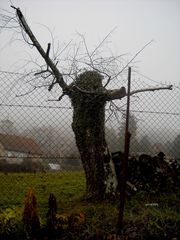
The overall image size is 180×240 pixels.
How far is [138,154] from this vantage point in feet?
19.3

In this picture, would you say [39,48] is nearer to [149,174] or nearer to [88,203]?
[88,203]

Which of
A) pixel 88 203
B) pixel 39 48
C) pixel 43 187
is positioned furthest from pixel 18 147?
pixel 39 48

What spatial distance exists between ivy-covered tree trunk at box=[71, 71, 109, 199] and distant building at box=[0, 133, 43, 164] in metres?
0.66

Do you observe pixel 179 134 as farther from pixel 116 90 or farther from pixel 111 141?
pixel 116 90

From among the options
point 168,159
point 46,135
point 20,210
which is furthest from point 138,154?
point 20,210

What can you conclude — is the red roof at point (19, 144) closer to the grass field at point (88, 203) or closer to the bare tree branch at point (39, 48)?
the grass field at point (88, 203)

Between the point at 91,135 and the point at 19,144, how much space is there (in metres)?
1.14

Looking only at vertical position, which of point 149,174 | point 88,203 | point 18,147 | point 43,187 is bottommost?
point 88,203

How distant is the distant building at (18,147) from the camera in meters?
5.05

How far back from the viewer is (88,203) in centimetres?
471

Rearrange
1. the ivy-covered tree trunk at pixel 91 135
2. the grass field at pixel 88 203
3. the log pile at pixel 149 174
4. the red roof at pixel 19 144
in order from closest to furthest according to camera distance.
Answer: the grass field at pixel 88 203
the ivy-covered tree trunk at pixel 91 135
the red roof at pixel 19 144
the log pile at pixel 149 174

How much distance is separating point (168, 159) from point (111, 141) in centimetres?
119

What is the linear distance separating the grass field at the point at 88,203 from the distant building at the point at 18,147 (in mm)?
555

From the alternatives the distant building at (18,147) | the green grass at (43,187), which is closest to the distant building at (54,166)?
the green grass at (43,187)
